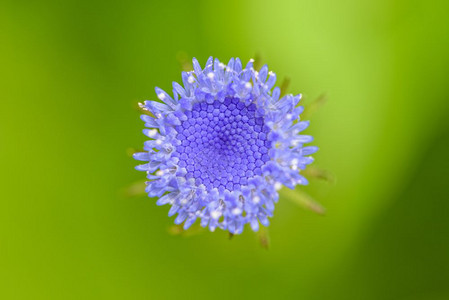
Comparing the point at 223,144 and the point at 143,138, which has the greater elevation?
the point at 143,138

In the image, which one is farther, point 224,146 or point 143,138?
point 143,138

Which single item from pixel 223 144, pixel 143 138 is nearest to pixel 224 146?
pixel 223 144

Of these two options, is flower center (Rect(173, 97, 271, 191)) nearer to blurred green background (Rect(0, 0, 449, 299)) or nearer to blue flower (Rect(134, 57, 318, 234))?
blue flower (Rect(134, 57, 318, 234))

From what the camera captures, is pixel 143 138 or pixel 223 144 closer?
pixel 223 144

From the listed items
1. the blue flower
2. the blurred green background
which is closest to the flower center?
the blue flower

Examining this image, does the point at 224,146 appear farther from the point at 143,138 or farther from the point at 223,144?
the point at 143,138

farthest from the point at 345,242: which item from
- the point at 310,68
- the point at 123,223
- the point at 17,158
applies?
the point at 17,158

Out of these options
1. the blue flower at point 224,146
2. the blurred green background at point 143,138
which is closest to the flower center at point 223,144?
the blue flower at point 224,146
